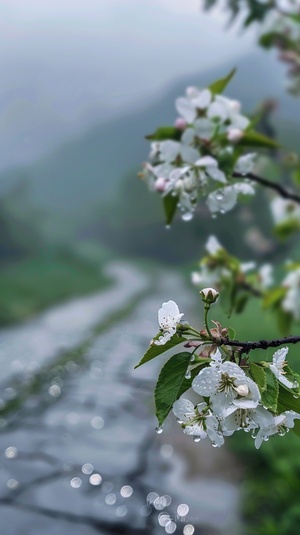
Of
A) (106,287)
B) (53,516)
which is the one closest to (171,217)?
(53,516)

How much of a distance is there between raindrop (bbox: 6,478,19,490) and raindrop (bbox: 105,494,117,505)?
0.20 m

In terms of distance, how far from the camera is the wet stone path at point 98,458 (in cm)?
111

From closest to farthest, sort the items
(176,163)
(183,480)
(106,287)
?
1. (176,163)
2. (183,480)
3. (106,287)

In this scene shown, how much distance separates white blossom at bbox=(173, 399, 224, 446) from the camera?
275 mm

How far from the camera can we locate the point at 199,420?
0.28m

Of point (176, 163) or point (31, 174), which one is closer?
point (176, 163)

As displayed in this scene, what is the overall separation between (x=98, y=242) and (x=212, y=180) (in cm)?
352

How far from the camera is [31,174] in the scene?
428cm

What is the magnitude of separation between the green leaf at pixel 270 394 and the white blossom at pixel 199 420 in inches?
1.2

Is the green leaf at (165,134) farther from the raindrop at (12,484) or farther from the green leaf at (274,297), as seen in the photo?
the raindrop at (12,484)

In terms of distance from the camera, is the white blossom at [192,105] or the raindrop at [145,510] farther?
the raindrop at [145,510]

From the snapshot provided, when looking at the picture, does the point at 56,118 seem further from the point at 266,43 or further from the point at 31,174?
the point at 266,43

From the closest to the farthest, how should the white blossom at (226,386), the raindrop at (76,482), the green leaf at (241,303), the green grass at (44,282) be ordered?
the white blossom at (226,386), the green leaf at (241,303), the raindrop at (76,482), the green grass at (44,282)

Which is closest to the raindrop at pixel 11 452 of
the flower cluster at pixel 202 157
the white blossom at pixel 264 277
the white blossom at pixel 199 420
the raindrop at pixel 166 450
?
the raindrop at pixel 166 450
